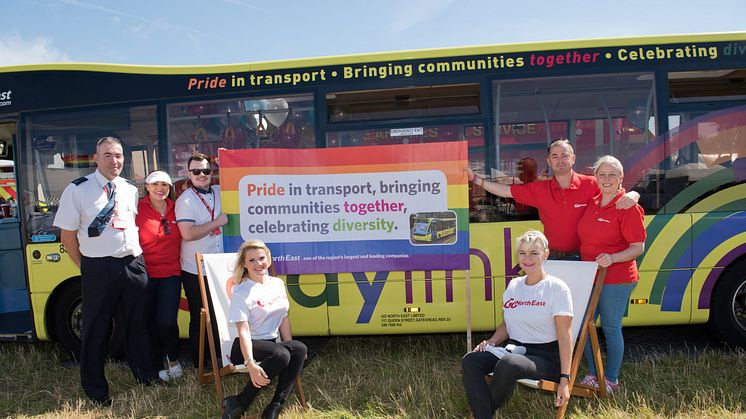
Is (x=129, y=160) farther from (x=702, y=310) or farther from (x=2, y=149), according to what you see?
(x=702, y=310)

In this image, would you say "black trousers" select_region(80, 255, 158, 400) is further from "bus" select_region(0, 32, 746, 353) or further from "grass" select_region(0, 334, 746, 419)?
"bus" select_region(0, 32, 746, 353)

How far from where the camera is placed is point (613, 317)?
11.8 ft

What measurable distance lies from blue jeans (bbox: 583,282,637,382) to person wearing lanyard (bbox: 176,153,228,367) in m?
2.97

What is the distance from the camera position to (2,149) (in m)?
5.43

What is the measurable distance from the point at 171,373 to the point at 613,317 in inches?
139

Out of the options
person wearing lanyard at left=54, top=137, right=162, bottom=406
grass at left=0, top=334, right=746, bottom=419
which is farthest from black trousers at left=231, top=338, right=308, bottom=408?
person wearing lanyard at left=54, top=137, right=162, bottom=406

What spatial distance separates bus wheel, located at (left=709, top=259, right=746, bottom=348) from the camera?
4.46 meters

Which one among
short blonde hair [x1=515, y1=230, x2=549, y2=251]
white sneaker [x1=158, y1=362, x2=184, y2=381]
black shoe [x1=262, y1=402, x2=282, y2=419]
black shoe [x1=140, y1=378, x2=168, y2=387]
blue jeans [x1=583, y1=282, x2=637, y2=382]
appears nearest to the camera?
short blonde hair [x1=515, y1=230, x2=549, y2=251]

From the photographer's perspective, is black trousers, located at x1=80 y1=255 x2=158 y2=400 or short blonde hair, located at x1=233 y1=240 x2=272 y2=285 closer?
short blonde hair, located at x1=233 y1=240 x2=272 y2=285

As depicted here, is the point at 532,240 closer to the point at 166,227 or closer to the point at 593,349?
the point at 593,349

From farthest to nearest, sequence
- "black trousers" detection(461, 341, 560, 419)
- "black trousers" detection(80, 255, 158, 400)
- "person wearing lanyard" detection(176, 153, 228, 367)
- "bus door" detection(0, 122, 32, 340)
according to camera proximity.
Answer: "bus door" detection(0, 122, 32, 340) → "person wearing lanyard" detection(176, 153, 228, 367) → "black trousers" detection(80, 255, 158, 400) → "black trousers" detection(461, 341, 560, 419)

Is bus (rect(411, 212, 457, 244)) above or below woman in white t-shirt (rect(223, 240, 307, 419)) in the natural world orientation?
above

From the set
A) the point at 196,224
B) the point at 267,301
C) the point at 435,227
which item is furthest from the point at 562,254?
the point at 196,224

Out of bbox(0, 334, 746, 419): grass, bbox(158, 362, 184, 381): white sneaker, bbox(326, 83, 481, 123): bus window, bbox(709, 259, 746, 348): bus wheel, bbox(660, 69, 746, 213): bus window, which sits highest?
bbox(326, 83, 481, 123): bus window
